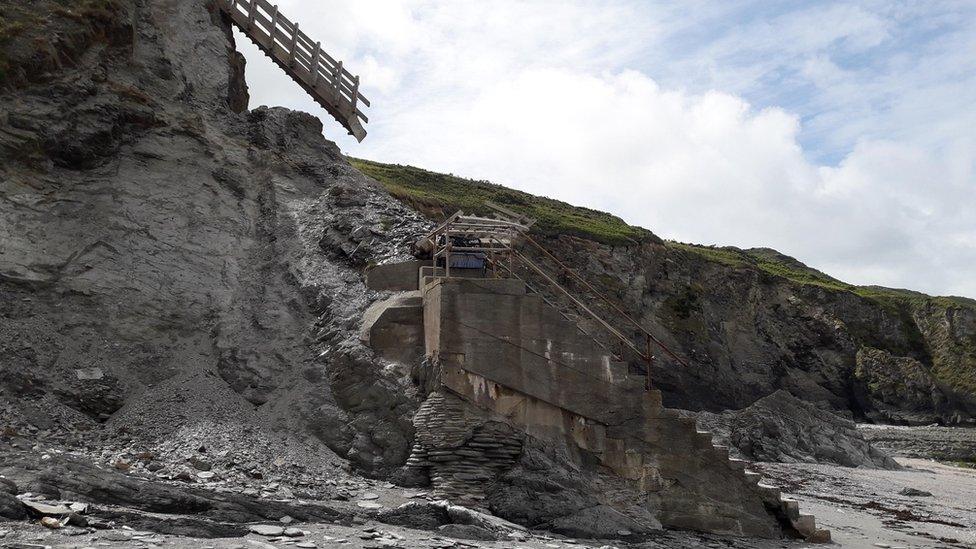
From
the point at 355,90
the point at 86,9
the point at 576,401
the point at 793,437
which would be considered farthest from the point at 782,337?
the point at 86,9

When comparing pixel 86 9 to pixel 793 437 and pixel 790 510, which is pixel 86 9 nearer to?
pixel 790 510

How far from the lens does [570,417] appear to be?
16.0 metres

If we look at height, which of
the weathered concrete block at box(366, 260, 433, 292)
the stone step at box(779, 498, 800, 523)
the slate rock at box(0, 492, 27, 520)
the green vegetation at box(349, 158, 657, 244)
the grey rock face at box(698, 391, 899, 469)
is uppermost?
the green vegetation at box(349, 158, 657, 244)

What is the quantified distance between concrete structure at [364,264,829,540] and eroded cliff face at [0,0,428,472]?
1.20m

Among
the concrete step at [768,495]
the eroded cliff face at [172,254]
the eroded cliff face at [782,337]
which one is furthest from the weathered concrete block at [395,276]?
the eroded cliff face at [782,337]

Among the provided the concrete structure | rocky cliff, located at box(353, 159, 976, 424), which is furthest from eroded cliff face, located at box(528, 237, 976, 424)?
the concrete structure

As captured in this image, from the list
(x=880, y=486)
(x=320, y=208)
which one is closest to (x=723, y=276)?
(x=880, y=486)

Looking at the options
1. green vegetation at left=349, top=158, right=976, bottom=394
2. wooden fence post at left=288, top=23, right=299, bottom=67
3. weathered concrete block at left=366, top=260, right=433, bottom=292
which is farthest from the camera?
green vegetation at left=349, top=158, right=976, bottom=394

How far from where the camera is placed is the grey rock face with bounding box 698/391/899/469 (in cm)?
3734

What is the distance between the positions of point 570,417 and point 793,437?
2594 centimetres

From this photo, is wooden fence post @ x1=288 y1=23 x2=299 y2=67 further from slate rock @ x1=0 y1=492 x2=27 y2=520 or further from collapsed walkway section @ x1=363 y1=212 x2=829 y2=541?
slate rock @ x1=0 y1=492 x2=27 y2=520

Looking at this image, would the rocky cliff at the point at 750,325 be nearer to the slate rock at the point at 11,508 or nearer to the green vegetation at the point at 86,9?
the green vegetation at the point at 86,9

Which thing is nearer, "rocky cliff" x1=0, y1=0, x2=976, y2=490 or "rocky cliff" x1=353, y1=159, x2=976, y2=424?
"rocky cliff" x1=0, y1=0, x2=976, y2=490

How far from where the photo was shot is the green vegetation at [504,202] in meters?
57.4
